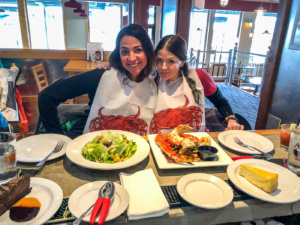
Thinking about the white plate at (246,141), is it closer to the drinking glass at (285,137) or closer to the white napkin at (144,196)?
the drinking glass at (285,137)

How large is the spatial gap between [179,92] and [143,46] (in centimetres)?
50

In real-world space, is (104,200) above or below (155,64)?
below

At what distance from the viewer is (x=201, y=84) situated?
6.61 feet

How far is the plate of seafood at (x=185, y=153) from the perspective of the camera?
1.10 metres

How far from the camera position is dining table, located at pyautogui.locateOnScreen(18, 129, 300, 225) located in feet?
2.69

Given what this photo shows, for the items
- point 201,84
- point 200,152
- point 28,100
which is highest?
point 201,84

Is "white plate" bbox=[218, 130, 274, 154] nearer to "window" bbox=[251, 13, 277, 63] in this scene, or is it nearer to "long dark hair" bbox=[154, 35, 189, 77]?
"long dark hair" bbox=[154, 35, 189, 77]

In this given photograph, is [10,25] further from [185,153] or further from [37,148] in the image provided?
[185,153]

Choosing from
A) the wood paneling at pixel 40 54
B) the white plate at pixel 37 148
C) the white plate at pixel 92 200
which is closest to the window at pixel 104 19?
the wood paneling at pixel 40 54

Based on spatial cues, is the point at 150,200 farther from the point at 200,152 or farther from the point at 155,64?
the point at 155,64

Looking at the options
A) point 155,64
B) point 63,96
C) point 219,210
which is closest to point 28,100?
point 63,96

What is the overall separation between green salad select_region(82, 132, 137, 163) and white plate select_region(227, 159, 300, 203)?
0.51 metres

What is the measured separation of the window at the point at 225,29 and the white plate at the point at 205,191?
12.1 meters

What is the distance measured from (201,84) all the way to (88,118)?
3.35 feet
